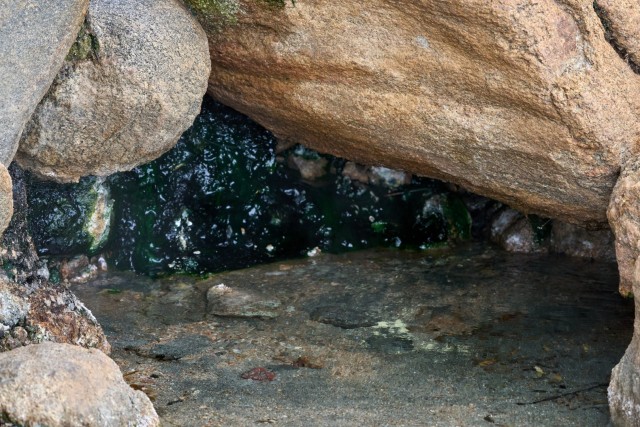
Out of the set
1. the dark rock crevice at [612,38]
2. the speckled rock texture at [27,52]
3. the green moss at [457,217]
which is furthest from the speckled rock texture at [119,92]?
the green moss at [457,217]

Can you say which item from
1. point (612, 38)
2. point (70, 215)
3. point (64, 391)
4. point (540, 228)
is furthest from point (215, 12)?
point (540, 228)

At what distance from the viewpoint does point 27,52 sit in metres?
3.22

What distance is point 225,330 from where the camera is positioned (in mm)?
4102

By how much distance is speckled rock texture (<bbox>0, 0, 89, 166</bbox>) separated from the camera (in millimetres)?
3160

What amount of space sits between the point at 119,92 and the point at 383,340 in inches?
62.1

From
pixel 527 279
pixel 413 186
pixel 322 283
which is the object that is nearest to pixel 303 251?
pixel 322 283

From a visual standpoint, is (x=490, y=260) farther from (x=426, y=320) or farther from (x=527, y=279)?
(x=426, y=320)

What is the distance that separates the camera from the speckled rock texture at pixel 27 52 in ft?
10.4

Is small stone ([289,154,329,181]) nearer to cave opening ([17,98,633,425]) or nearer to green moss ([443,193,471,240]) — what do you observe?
cave opening ([17,98,633,425])

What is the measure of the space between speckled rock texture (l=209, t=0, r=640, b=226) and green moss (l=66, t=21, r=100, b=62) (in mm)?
718

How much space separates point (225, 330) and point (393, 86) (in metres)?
1.35

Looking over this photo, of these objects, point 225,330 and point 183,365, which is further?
point 225,330

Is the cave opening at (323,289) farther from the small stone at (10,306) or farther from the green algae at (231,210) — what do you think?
the small stone at (10,306)

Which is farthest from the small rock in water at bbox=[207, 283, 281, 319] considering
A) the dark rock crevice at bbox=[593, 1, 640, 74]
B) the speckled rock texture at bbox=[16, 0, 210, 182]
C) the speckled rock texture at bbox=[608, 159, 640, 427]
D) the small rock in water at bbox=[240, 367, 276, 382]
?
the dark rock crevice at bbox=[593, 1, 640, 74]
